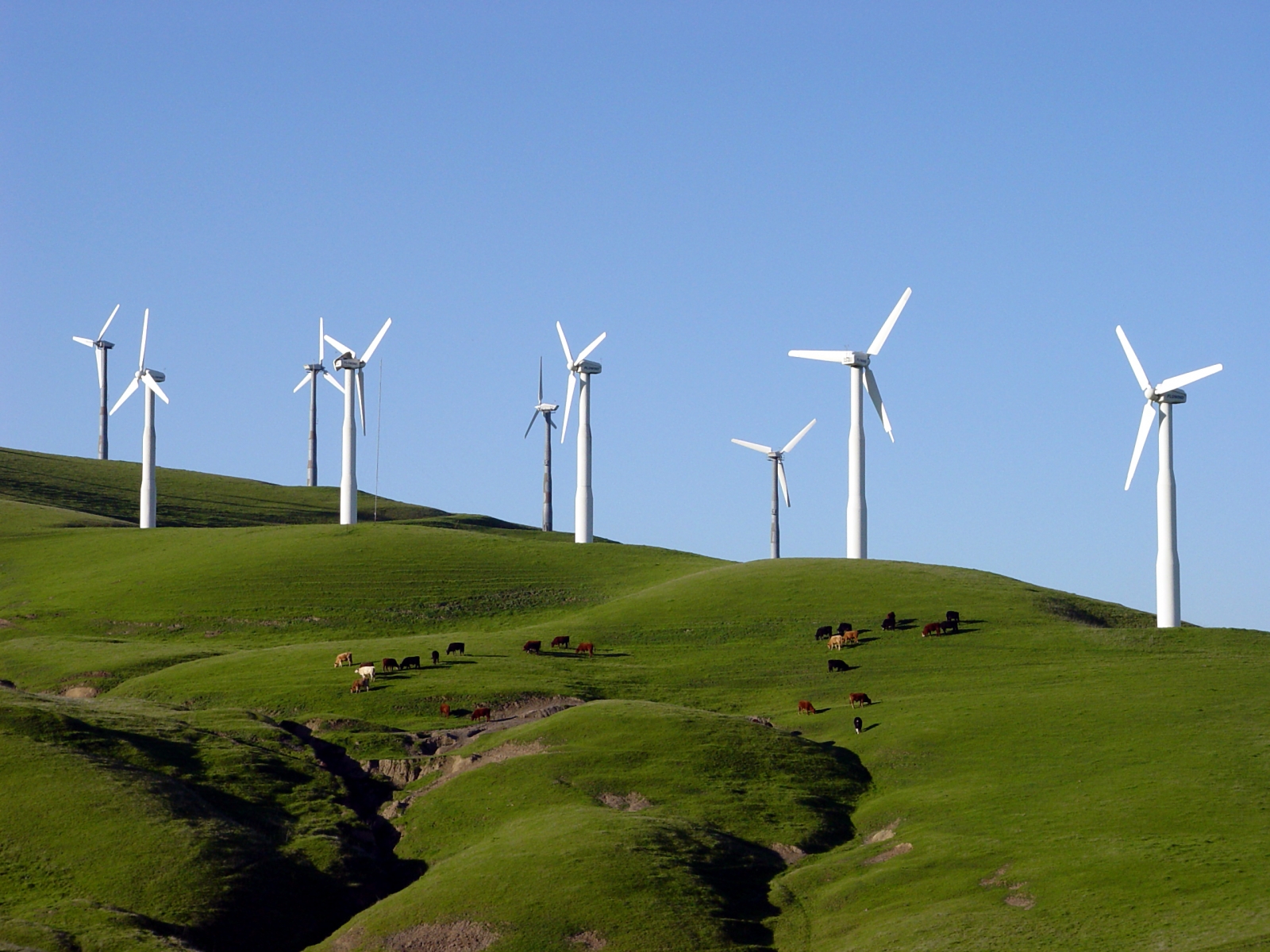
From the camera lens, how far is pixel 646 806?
54031 mm

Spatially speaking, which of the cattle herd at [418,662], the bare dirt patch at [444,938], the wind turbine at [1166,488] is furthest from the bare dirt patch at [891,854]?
the wind turbine at [1166,488]

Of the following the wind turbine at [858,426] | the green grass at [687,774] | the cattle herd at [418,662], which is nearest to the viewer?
the green grass at [687,774]

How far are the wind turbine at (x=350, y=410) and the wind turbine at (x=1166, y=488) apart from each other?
68.0m

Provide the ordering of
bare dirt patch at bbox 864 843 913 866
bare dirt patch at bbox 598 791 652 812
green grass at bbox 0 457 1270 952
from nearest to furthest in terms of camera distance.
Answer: green grass at bbox 0 457 1270 952 < bare dirt patch at bbox 864 843 913 866 < bare dirt patch at bbox 598 791 652 812

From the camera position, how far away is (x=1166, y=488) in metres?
88.8

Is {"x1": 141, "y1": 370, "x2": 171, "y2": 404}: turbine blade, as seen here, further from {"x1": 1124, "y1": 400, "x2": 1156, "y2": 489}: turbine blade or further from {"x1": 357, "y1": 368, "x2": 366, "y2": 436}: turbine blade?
{"x1": 1124, "y1": 400, "x2": 1156, "y2": 489}: turbine blade

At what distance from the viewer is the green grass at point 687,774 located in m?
43.2

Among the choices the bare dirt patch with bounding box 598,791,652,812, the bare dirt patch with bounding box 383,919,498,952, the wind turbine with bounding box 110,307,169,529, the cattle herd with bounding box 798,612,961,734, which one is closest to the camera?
the bare dirt patch with bounding box 383,919,498,952

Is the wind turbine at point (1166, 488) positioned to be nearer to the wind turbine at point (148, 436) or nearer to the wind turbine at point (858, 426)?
the wind turbine at point (858, 426)

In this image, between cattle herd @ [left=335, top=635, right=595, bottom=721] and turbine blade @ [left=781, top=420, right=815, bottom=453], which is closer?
cattle herd @ [left=335, top=635, right=595, bottom=721]

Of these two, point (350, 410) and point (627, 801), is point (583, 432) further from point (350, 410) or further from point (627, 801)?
point (627, 801)

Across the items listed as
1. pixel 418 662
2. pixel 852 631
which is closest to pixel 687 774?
pixel 418 662

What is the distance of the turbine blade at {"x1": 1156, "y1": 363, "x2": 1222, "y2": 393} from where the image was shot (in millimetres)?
91812

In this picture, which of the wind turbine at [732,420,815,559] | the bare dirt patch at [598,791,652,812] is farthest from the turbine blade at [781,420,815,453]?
the bare dirt patch at [598,791,652,812]
